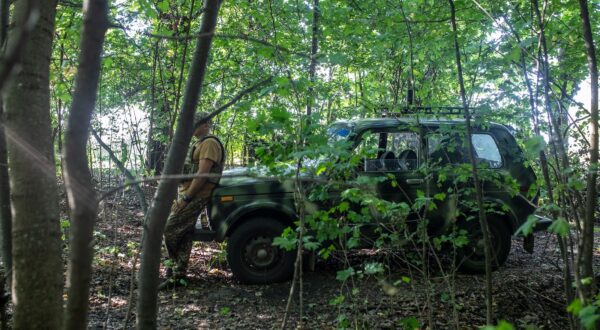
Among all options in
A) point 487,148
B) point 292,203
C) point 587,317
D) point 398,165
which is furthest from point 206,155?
point 587,317

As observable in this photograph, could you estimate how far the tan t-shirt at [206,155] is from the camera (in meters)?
5.33

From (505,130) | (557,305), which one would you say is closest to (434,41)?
(505,130)

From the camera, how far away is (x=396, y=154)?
234 inches

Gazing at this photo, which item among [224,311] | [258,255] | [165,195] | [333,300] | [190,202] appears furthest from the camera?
[258,255]

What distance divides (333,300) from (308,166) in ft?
3.44

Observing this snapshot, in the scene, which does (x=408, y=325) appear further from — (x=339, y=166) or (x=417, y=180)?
(x=417, y=180)

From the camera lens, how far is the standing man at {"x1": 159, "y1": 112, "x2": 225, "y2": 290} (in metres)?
5.36

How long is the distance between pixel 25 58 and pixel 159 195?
698mm

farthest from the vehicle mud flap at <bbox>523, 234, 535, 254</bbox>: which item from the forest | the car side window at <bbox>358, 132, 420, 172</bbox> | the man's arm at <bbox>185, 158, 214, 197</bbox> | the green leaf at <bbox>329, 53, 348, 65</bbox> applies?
the green leaf at <bbox>329, 53, 348, 65</bbox>

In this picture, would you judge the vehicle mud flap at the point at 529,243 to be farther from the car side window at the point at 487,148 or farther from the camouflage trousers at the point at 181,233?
the camouflage trousers at the point at 181,233

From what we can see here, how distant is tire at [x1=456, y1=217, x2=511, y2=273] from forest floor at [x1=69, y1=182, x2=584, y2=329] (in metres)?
0.16

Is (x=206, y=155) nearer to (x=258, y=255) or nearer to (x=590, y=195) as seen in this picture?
(x=258, y=255)

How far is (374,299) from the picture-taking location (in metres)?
4.94

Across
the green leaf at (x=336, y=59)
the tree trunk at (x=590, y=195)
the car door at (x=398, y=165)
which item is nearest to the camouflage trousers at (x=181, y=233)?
the car door at (x=398, y=165)
